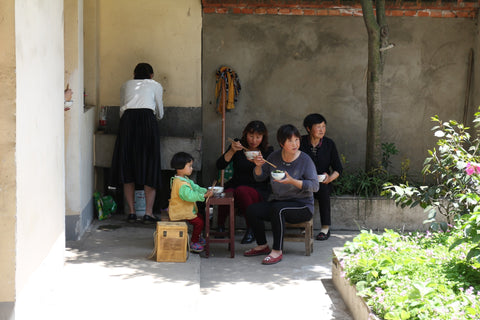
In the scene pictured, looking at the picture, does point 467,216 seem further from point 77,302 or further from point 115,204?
point 115,204

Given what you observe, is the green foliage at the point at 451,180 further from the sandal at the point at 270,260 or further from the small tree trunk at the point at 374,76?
the small tree trunk at the point at 374,76

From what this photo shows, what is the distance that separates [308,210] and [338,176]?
4.87ft

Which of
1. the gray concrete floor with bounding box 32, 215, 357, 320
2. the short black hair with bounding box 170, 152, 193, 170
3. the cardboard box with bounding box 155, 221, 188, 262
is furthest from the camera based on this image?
the short black hair with bounding box 170, 152, 193, 170

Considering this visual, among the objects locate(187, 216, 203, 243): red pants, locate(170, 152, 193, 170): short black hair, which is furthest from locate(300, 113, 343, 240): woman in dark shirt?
locate(170, 152, 193, 170): short black hair

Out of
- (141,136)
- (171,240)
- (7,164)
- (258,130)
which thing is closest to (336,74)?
(258,130)

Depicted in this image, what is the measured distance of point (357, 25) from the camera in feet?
30.9

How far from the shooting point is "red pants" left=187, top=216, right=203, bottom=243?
7113 mm

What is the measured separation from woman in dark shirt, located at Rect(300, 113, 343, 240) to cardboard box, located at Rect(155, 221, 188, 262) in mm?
1990

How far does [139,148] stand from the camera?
8531mm

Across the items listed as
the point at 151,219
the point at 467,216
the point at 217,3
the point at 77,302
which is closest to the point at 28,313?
the point at 77,302

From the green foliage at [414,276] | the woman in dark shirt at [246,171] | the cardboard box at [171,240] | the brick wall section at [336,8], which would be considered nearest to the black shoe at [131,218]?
the woman in dark shirt at [246,171]

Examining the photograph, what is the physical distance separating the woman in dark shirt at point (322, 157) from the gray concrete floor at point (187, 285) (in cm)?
54

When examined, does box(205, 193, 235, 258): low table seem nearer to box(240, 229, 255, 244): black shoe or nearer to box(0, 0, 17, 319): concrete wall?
box(240, 229, 255, 244): black shoe

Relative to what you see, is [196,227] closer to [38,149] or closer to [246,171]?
[246,171]
